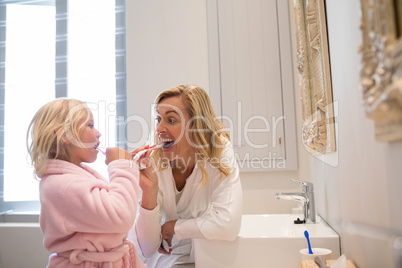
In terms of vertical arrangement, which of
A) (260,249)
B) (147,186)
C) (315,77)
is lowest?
(260,249)

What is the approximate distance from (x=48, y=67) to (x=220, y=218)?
75.1 inches

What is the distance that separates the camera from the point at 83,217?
0.96 meters

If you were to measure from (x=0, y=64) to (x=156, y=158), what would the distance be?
1.78 m

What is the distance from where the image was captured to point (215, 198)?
49.6 inches

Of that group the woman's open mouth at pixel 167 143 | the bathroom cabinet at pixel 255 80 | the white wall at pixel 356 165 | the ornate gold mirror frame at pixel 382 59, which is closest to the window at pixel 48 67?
the bathroom cabinet at pixel 255 80

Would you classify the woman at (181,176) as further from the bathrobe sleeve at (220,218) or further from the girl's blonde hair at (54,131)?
the girl's blonde hair at (54,131)

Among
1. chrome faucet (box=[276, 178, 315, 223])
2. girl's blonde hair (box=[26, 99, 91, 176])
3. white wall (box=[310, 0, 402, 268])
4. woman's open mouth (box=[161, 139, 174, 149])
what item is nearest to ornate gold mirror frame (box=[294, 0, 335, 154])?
white wall (box=[310, 0, 402, 268])

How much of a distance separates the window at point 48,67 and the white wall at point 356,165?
5.12ft

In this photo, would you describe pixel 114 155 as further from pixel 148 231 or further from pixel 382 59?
pixel 382 59

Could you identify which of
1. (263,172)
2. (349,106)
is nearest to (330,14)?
(349,106)

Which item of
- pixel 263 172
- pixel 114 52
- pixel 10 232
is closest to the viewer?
pixel 263 172

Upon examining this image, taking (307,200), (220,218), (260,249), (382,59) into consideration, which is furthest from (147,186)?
(382,59)

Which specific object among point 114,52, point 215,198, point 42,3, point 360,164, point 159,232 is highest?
point 42,3

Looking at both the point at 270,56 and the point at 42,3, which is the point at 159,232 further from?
the point at 42,3
